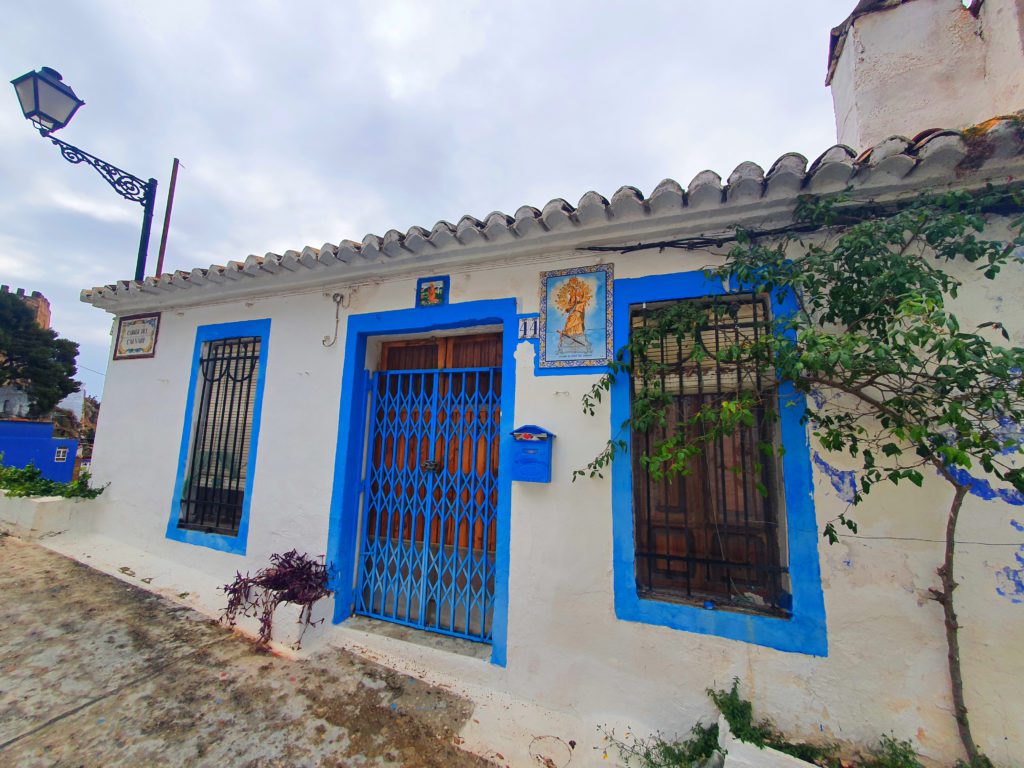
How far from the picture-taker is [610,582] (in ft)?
9.30

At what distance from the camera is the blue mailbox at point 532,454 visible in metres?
3.01

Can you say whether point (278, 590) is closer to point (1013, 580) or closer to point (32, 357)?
point (1013, 580)

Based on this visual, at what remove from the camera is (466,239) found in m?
3.37

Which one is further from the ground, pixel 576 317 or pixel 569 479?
pixel 576 317

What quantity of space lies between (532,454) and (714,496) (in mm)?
1268

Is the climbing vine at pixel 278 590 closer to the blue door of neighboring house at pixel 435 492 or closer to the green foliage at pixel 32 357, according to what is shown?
the blue door of neighboring house at pixel 435 492

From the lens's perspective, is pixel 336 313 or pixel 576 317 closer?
pixel 576 317

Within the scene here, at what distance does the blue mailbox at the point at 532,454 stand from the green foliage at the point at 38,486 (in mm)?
5615

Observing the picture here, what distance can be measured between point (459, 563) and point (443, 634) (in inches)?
22.8

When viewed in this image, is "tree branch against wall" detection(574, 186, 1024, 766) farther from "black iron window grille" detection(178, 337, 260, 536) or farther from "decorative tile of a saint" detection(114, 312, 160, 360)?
"decorative tile of a saint" detection(114, 312, 160, 360)

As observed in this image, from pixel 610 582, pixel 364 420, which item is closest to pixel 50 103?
pixel 364 420

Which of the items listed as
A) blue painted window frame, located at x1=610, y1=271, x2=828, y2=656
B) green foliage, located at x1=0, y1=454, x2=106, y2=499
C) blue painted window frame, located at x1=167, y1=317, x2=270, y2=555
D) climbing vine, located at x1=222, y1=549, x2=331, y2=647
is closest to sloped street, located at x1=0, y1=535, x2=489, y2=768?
climbing vine, located at x1=222, y1=549, x2=331, y2=647

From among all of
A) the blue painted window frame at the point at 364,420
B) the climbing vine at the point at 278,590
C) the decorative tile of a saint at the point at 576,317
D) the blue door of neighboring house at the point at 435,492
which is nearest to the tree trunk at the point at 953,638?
the decorative tile of a saint at the point at 576,317

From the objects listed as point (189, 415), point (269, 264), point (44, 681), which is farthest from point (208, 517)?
point (269, 264)
